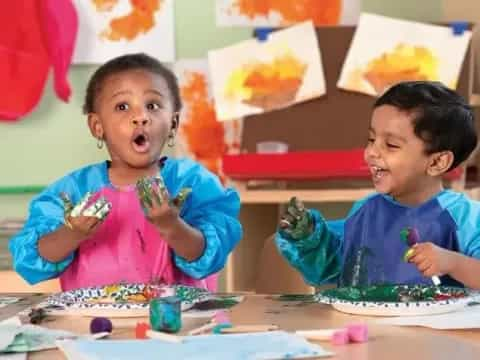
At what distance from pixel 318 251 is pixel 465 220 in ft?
0.71

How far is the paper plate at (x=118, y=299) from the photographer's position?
108 centimetres

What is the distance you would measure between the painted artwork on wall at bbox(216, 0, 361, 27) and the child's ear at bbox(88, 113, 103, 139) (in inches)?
43.6

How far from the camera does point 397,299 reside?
3.73ft

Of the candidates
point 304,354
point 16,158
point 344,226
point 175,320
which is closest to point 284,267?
point 344,226

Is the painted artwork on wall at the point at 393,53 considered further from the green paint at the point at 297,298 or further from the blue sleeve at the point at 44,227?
the green paint at the point at 297,298

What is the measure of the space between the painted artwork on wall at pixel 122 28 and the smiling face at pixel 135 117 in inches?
43.6

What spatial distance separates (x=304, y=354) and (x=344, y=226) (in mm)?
595

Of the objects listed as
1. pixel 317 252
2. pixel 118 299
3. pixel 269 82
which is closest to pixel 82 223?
pixel 118 299

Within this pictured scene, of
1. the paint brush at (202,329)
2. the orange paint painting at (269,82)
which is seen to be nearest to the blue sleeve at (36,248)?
the paint brush at (202,329)

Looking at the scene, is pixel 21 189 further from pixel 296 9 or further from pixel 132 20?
pixel 296 9

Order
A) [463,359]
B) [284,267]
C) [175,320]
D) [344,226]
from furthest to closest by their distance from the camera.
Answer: [284,267] < [344,226] < [175,320] < [463,359]

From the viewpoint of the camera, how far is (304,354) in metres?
0.85

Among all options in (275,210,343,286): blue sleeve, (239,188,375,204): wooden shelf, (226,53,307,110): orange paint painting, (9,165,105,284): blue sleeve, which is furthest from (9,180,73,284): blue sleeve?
(226,53,307,110): orange paint painting

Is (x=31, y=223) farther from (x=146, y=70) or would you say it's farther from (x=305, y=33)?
(x=305, y=33)
